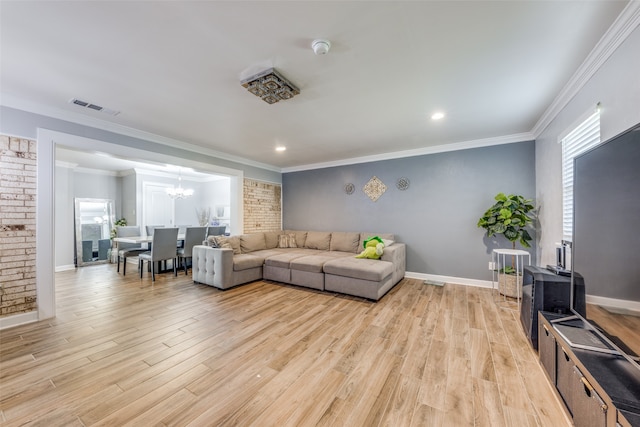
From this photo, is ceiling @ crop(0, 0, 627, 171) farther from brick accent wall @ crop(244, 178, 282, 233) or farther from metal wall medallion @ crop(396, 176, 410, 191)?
brick accent wall @ crop(244, 178, 282, 233)

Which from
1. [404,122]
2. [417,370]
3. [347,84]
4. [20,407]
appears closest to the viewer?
[20,407]

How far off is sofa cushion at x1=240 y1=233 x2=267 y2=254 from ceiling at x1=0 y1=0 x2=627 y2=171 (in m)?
2.27

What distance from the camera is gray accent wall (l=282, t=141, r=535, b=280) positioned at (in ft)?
12.6

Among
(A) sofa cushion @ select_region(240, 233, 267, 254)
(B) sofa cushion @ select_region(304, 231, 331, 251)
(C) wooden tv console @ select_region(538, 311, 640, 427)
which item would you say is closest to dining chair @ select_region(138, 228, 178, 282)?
(A) sofa cushion @ select_region(240, 233, 267, 254)

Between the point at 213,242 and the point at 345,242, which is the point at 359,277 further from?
the point at 213,242

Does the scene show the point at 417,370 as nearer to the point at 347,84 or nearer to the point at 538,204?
the point at 347,84

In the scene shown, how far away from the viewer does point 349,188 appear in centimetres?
525

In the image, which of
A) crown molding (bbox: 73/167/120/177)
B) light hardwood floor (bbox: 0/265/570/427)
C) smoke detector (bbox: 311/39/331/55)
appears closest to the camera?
light hardwood floor (bbox: 0/265/570/427)

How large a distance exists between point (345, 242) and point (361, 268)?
Result: 1.54m

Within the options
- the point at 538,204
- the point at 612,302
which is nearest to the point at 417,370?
the point at 612,302

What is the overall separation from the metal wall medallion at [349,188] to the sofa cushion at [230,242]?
249 cm

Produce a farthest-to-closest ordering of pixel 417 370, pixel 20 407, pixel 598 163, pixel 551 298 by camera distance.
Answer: pixel 551 298 → pixel 417 370 → pixel 20 407 → pixel 598 163

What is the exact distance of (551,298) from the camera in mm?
1983

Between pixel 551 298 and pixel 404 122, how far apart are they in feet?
8.00
